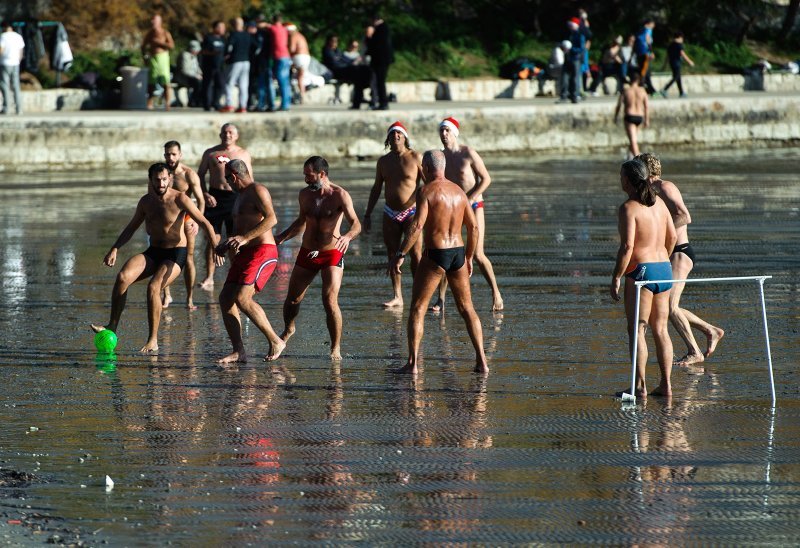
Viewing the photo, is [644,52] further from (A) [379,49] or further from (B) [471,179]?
(B) [471,179]

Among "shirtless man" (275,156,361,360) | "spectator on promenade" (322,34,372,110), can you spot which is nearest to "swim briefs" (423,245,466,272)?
"shirtless man" (275,156,361,360)

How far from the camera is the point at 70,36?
35219 mm

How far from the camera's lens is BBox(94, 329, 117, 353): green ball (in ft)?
38.0

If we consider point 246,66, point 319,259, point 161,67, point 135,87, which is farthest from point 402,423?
point 135,87

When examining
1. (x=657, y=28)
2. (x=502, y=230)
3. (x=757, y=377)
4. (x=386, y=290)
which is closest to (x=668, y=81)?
(x=657, y=28)

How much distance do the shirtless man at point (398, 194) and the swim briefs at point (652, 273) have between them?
3.83 m

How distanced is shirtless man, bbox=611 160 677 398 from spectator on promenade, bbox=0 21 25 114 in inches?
814

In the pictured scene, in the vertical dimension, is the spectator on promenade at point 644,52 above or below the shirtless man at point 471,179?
above

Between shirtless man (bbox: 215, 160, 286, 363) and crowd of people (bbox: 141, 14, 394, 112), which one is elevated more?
crowd of people (bbox: 141, 14, 394, 112)

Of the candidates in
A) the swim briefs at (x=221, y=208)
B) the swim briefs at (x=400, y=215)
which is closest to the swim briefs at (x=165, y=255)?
the swim briefs at (x=400, y=215)

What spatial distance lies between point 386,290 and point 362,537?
8.06 m

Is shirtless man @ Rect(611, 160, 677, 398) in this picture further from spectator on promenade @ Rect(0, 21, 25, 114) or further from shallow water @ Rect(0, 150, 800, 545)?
spectator on promenade @ Rect(0, 21, 25, 114)

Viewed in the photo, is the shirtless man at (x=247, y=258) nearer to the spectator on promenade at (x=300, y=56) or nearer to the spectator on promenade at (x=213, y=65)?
the spectator on promenade at (x=213, y=65)

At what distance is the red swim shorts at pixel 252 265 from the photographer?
1145 cm
